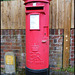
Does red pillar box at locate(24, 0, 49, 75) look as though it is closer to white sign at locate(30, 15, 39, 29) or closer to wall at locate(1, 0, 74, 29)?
white sign at locate(30, 15, 39, 29)

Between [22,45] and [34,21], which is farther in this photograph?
[22,45]

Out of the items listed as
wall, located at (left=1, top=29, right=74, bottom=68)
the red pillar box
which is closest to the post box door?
the red pillar box

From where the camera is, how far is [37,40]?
186 centimetres

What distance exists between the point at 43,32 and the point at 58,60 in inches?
57.8

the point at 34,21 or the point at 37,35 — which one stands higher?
the point at 34,21

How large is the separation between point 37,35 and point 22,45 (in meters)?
1.24

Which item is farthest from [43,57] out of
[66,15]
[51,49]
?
[66,15]

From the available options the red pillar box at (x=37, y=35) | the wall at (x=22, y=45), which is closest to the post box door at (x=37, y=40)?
the red pillar box at (x=37, y=35)

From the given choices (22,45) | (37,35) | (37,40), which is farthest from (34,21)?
(22,45)

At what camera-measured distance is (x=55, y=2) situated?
273 cm

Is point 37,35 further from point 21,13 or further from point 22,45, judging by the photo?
point 21,13

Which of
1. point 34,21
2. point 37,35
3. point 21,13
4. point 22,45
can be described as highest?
point 21,13

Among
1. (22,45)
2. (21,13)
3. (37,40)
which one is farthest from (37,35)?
(21,13)

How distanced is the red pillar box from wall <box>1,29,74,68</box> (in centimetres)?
93
